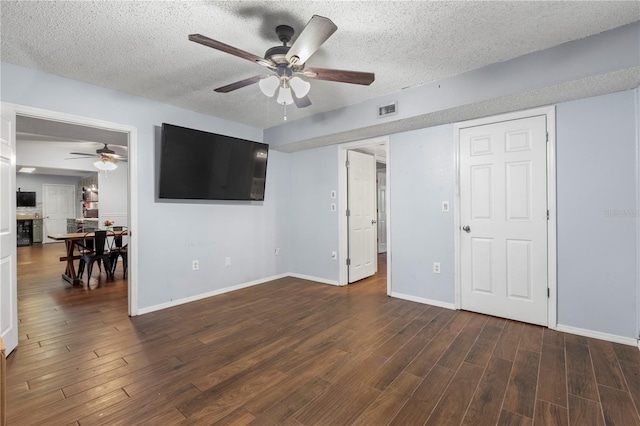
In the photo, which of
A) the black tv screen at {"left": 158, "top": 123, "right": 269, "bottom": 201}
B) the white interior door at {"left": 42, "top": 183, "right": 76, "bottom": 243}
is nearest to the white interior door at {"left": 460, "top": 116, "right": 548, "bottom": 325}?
the black tv screen at {"left": 158, "top": 123, "right": 269, "bottom": 201}

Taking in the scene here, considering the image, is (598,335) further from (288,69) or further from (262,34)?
(262,34)

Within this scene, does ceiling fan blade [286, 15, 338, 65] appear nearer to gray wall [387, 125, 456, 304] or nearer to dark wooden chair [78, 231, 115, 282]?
gray wall [387, 125, 456, 304]

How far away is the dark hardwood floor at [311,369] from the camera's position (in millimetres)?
1665

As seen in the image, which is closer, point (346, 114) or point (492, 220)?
point (492, 220)

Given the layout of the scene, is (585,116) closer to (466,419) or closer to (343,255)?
(466,419)

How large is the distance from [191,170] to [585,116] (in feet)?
13.4

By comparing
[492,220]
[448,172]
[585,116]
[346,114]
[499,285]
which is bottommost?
[499,285]

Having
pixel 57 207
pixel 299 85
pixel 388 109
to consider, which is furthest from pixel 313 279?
pixel 57 207

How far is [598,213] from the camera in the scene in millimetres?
2564

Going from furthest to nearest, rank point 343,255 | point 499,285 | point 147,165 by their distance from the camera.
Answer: point 343,255, point 147,165, point 499,285

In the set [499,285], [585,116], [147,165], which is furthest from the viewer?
[147,165]

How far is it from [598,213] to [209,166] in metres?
4.08

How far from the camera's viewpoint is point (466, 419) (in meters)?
1.61

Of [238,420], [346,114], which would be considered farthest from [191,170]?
[238,420]
